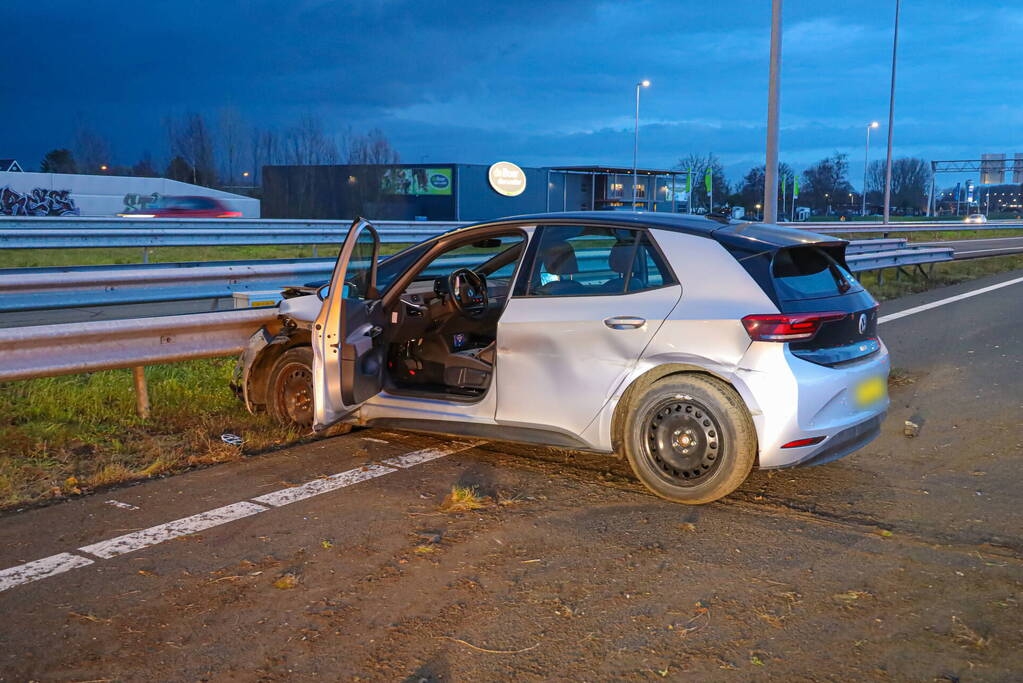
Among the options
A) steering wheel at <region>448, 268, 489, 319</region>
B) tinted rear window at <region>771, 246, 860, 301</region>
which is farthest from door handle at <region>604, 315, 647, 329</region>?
steering wheel at <region>448, 268, 489, 319</region>

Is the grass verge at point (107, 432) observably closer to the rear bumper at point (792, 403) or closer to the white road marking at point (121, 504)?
the white road marking at point (121, 504)

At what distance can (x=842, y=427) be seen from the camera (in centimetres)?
484

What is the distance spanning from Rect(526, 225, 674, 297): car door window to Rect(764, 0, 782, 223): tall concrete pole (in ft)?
22.7

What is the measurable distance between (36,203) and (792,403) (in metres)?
47.2

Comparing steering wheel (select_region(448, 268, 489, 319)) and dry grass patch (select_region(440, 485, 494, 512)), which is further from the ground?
steering wheel (select_region(448, 268, 489, 319))

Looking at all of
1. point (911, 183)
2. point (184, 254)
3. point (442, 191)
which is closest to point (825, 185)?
point (911, 183)

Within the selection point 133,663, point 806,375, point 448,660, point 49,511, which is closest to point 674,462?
point 806,375

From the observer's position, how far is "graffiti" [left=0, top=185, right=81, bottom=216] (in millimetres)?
44250

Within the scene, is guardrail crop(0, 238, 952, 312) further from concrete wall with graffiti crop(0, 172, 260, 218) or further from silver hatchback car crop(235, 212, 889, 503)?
concrete wall with graffiti crop(0, 172, 260, 218)

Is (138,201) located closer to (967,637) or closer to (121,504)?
(121,504)

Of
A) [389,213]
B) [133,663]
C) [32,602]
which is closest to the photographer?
[133,663]

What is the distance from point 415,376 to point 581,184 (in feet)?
198

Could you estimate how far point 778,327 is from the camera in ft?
15.3

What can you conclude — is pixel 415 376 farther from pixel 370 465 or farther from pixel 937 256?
pixel 937 256
